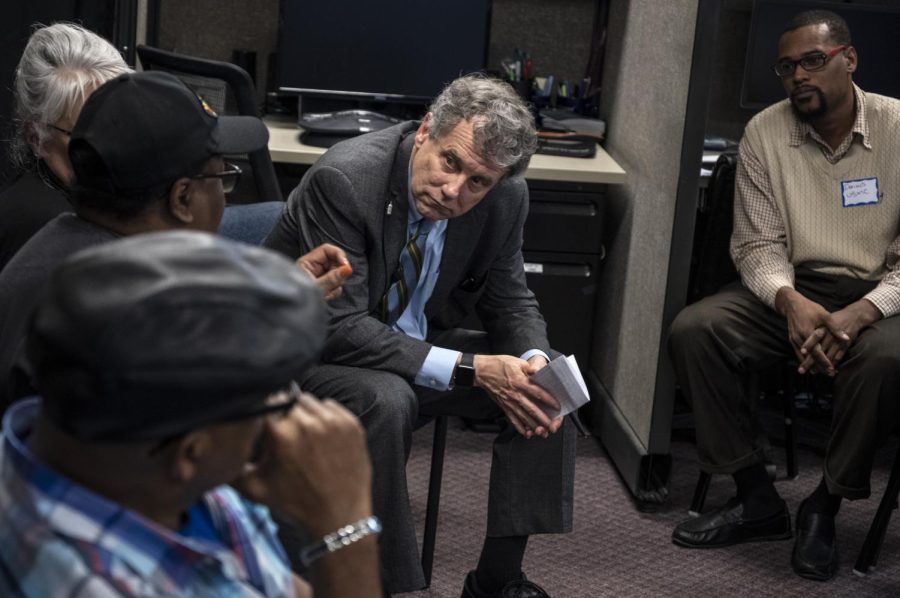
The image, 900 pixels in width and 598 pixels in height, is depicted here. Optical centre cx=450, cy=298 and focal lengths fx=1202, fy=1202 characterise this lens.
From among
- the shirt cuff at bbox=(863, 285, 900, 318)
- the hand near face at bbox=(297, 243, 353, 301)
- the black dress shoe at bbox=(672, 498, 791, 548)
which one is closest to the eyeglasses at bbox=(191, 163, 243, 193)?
the hand near face at bbox=(297, 243, 353, 301)

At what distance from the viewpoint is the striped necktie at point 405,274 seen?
82.7 inches

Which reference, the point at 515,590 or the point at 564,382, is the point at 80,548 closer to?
the point at 564,382

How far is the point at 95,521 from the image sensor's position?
75cm

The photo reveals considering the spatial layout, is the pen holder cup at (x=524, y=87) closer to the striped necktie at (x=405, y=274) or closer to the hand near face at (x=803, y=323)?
the hand near face at (x=803, y=323)

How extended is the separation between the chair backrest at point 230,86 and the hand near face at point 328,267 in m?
0.81

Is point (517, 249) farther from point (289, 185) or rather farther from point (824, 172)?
point (289, 185)

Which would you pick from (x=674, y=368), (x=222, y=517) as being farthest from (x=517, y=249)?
(x=222, y=517)

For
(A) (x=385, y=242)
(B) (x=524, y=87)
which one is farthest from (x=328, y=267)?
(B) (x=524, y=87)

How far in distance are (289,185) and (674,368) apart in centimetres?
115

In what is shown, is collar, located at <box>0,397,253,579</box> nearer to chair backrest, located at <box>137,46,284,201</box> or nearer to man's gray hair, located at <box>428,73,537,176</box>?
man's gray hair, located at <box>428,73,537,176</box>

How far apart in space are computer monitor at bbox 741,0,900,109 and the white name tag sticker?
63 cm

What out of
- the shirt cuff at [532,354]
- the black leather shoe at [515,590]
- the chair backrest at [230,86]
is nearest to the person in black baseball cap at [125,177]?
the shirt cuff at [532,354]

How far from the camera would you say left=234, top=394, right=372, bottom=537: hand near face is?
88 centimetres

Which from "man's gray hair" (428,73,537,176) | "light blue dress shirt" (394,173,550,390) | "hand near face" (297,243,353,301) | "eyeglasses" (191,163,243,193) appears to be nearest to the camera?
"eyeglasses" (191,163,243,193)
